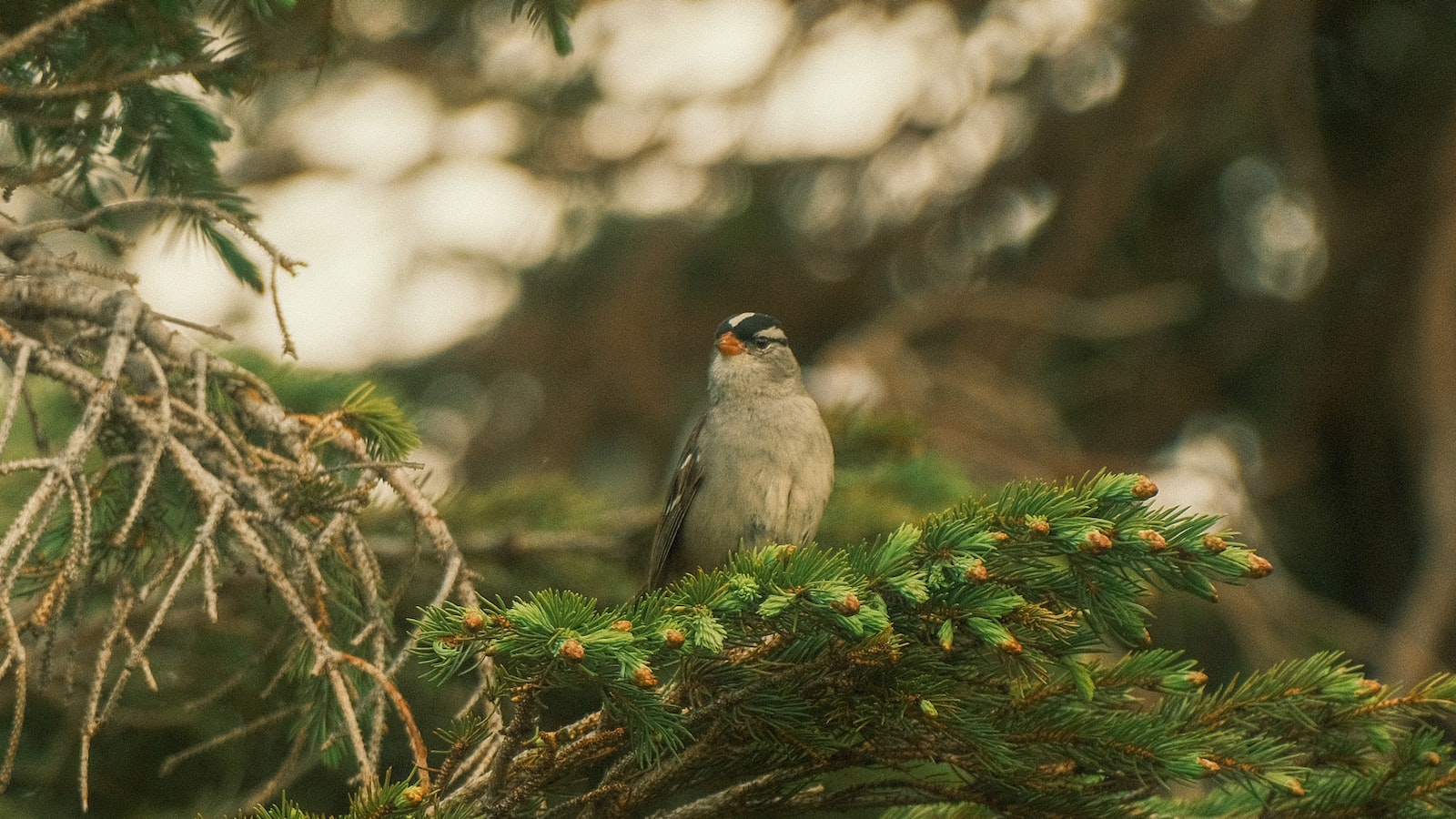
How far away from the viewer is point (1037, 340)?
25.0 feet

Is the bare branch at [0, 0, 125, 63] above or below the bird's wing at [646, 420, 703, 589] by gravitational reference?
above

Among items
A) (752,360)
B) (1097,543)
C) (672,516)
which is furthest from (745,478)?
(1097,543)

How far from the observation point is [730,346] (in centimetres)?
446

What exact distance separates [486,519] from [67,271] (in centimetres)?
186

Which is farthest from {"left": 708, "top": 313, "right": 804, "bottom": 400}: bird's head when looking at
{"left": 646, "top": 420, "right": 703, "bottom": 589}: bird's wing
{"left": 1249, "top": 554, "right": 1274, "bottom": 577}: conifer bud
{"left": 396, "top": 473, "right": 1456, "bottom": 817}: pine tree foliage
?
{"left": 1249, "top": 554, "right": 1274, "bottom": 577}: conifer bud

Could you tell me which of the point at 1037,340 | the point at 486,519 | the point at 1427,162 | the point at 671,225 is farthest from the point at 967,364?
the point at 486,519

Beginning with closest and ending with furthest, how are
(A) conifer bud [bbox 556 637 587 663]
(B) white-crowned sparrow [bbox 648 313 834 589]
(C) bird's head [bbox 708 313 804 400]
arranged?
(A) conifer bud [bbox 556 637 587 663], (B) white-crowned sparrow [bbox 648 313 834 589], (C) bird's head [bbox 708 313 804 400]

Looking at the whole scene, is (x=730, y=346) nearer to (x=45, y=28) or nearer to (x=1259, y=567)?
(x=45, y=28)

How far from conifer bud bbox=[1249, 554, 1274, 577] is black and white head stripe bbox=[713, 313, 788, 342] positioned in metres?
2.70

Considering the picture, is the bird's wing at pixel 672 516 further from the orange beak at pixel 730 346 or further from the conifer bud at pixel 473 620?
the conifer bud at pixel 473 620

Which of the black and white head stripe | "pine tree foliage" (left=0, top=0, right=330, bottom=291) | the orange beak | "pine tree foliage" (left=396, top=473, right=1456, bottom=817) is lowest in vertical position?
"pine tree foliage" (left=396, top=473, right=1456, bottom=817)

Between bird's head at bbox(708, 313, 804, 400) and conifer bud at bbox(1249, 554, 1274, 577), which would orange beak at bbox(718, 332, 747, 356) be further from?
conifer bud at bbox(1249, 554, 1274, 577)

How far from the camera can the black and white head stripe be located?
4.56 metres

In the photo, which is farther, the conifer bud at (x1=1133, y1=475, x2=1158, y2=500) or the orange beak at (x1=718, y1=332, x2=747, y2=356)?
the orange beak at (x1=718, y1=332, x2=747, y2=356)
